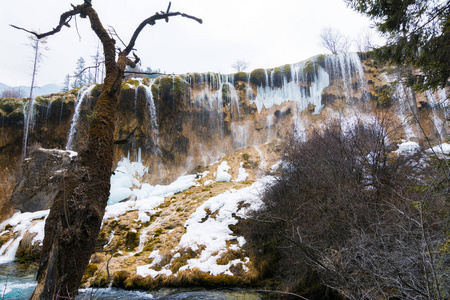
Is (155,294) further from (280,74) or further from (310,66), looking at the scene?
(310,66)

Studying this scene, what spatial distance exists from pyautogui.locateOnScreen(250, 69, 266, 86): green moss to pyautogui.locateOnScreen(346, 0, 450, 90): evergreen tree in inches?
784

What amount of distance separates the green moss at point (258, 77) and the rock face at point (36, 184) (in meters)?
18.3

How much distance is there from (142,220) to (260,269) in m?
6.89

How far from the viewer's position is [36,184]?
1700 cm

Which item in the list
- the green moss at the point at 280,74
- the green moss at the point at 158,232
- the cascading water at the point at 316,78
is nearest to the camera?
the green moss at the point at 158,232

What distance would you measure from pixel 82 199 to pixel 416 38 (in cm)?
711

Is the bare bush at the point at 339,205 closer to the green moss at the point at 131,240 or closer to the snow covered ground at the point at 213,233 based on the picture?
the snow covered ground at the point at 213,233

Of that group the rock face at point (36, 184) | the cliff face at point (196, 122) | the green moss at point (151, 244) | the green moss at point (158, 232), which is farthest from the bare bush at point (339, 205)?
the rock face at point (36, 184)

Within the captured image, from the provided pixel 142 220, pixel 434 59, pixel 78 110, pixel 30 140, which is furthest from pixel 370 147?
pixel 30 140

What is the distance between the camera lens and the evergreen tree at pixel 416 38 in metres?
4.88

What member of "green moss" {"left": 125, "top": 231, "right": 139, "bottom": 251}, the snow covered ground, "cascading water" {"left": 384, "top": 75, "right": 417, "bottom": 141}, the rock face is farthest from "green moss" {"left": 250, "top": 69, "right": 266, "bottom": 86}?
"green moss" {"left": 125, "top": 231, "right": 139, "bottom": 251}

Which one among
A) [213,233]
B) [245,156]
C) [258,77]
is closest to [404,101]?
[213,233]

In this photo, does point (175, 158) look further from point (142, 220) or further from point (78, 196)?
point (78, 196)

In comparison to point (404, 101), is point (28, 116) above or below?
above
